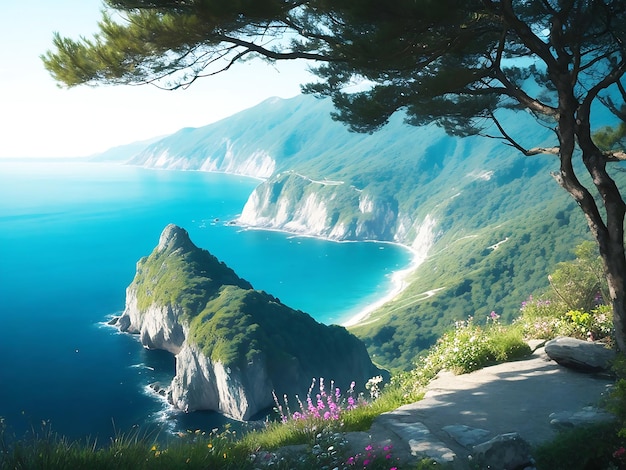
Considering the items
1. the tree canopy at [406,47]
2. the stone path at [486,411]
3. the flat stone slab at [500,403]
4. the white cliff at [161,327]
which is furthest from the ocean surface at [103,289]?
the tree canopy at [406,47]

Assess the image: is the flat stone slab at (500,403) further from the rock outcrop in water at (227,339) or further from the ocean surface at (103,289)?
the rock outcrop in water at (227,339)

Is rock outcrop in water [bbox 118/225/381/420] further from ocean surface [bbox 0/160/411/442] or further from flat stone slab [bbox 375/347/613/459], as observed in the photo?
flat stone slab [bbox 375/347/613/459]

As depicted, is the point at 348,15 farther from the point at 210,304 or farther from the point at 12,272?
the point at 12,272

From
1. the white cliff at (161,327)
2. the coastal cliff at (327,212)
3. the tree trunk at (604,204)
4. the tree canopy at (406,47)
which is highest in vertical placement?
the coastal cliff at (327,212)

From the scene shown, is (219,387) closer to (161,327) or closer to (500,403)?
(161,327)

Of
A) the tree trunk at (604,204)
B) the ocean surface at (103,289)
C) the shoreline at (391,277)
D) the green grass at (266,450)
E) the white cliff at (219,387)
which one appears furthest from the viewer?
the shoreline at (391,277)

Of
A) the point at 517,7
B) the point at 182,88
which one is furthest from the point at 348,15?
the point at 517,7

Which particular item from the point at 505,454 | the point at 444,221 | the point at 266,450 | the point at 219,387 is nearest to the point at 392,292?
the point at 444,221
